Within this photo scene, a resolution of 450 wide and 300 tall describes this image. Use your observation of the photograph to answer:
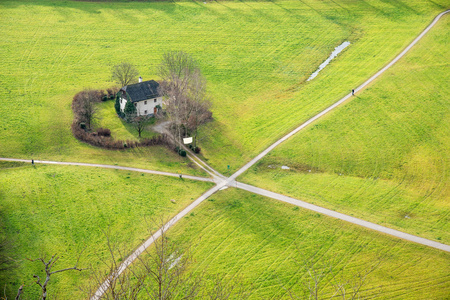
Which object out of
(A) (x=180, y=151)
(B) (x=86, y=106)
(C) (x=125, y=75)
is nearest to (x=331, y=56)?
(C) (x=125, y=75)

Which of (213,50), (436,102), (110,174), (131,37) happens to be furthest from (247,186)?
(131,37)

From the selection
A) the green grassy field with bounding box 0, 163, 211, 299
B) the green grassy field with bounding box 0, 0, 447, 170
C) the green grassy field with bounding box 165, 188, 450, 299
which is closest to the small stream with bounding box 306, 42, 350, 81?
the green grassy field with bounding box 0, 0, 447, 170

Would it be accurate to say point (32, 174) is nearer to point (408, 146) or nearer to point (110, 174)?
point (110, 174)

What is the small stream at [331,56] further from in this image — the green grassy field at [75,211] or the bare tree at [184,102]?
the green grassy field at [75,211]

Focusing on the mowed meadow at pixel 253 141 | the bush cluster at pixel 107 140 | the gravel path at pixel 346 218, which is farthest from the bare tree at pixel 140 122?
the gravel path at pixel 346 218

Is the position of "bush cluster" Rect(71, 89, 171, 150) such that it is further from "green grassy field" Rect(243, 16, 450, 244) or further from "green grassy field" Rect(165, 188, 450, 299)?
"green grassy field" Rect(165, 188, 450, 299)

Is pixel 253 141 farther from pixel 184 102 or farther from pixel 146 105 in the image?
pixel 146 105
